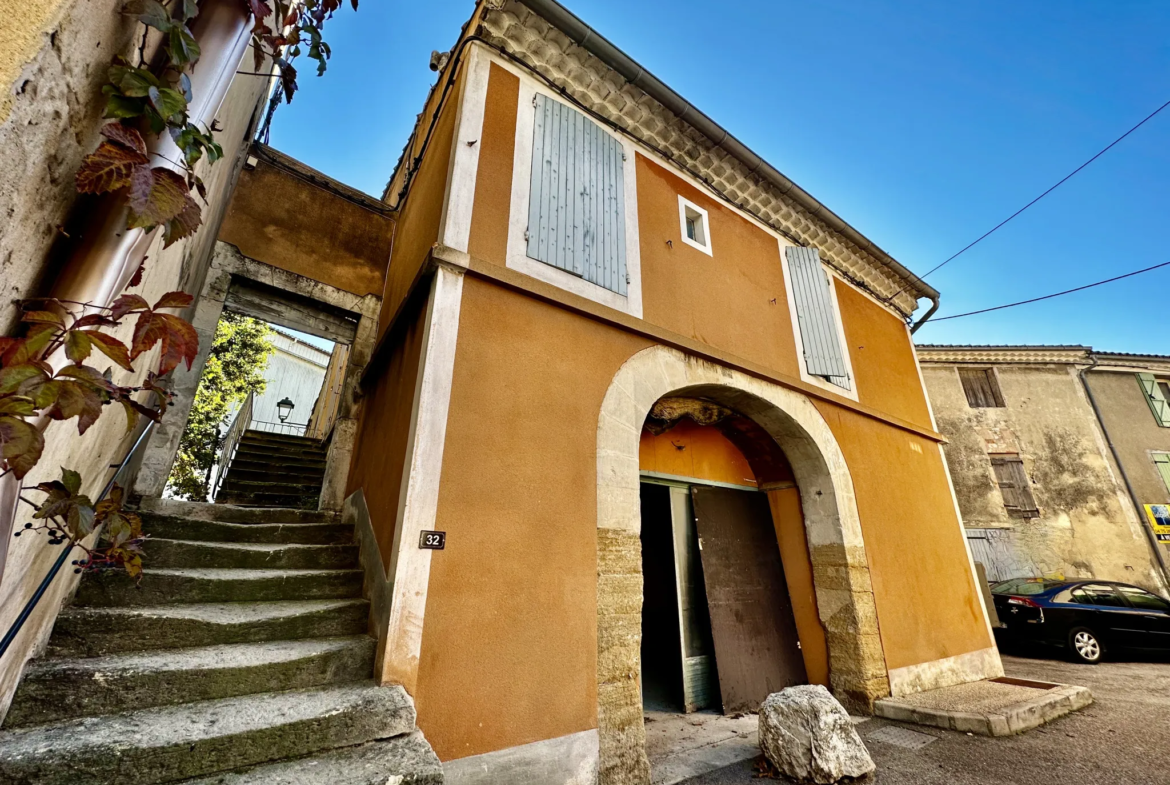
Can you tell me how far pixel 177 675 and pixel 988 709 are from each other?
606 cm

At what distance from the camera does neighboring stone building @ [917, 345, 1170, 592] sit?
11898 mm

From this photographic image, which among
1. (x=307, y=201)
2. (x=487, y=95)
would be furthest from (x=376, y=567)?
(x=307, y=201)

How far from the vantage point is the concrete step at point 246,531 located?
3.33 metres

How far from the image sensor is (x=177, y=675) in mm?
2125

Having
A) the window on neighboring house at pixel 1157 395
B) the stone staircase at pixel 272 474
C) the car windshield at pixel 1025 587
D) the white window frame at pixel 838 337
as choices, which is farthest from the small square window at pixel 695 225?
the window on neighboring house at pixel 1157 395

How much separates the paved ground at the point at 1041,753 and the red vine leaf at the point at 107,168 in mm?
4215

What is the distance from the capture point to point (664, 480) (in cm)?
547

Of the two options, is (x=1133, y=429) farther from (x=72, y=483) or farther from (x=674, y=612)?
(x=72, y=483)

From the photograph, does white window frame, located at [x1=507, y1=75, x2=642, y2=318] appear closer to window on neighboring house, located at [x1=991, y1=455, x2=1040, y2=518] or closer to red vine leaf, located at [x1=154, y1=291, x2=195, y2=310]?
red vine leaf, located at [x1=154, y1=291, x2=195, y2=310]

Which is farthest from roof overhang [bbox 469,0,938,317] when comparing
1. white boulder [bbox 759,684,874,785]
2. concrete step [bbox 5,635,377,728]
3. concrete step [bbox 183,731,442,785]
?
white boulder [bbox 759,684,874,785]

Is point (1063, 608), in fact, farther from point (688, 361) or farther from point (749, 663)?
point (688, 361)

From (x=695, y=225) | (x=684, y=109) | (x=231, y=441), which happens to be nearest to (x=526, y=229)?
(x=695, y=225)

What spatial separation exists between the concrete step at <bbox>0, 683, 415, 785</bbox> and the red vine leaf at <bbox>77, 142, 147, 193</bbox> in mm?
1921

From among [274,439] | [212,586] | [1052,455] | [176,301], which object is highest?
[1052,455]
